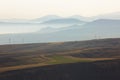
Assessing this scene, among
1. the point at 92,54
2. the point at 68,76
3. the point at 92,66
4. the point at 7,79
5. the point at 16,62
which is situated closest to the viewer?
the point at 7,79

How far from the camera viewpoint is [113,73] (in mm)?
123062

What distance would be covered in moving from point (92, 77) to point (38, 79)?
20.1 meters

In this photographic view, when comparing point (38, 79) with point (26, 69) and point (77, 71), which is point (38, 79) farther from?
point (77, 71)

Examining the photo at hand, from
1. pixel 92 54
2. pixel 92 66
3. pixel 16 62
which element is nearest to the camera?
pixel 92 66

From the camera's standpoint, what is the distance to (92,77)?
393 ft

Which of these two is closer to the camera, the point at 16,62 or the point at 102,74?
the point at 102,74

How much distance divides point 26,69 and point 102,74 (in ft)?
92.4

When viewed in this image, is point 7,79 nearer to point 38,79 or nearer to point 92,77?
point 38,79

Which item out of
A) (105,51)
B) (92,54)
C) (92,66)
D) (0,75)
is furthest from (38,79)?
(105,51)

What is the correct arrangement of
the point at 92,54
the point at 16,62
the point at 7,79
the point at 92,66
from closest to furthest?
1. the point at 7,79
2. the point at 92,66
3. the point at 16,62
4. the point at 92,54

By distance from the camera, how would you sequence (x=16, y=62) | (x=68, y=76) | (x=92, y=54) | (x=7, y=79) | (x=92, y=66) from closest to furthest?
1. (x=7, y=79)
2. (x=68, y=76)
3. (x=92, y=66)
4. (x=16, y=62)
5. (x=92, y=54)

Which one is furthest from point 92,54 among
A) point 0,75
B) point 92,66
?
point 0,75

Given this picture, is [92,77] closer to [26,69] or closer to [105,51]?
[26,69]

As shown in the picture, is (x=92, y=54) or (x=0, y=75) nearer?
(x=0, y=75)
